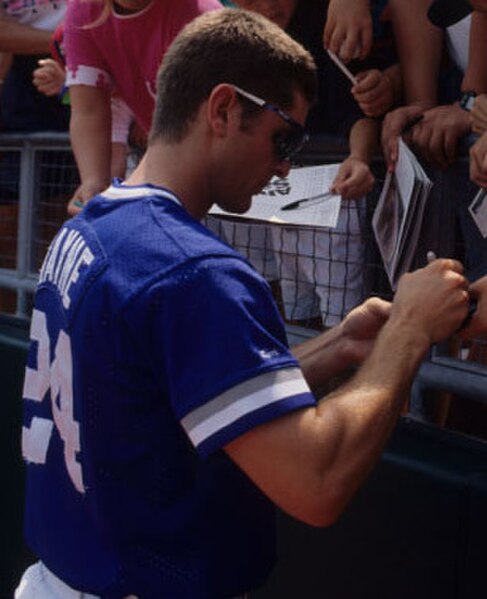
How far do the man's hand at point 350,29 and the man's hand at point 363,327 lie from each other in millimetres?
781

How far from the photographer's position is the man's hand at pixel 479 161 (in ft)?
6.82

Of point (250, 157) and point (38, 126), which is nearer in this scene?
point (250, 157)

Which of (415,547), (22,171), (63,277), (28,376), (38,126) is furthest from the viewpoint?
(38,126)

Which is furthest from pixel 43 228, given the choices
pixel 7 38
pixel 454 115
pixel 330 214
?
pixel 454 115

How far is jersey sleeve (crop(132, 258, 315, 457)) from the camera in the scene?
158 centimetres

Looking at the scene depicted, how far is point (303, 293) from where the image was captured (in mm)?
2758

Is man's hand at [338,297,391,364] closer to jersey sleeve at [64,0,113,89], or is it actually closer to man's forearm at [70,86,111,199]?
man's forearm at [70,86,111,199]

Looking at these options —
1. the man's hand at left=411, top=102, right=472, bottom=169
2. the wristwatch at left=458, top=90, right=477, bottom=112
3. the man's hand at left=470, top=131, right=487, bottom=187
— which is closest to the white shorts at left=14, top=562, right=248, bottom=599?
the man's hand at left=470, top=131, right=487, bottom=187

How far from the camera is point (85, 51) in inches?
119

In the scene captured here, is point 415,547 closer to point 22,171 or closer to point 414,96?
point 414,96

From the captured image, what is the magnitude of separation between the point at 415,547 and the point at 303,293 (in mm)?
770

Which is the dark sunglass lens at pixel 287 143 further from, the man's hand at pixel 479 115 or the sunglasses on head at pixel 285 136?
the man's hand at pixel 479 115

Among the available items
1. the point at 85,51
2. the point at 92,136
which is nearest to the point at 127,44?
the point at 85,51

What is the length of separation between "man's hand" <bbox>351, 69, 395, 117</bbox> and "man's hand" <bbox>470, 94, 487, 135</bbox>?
36 centimetres
